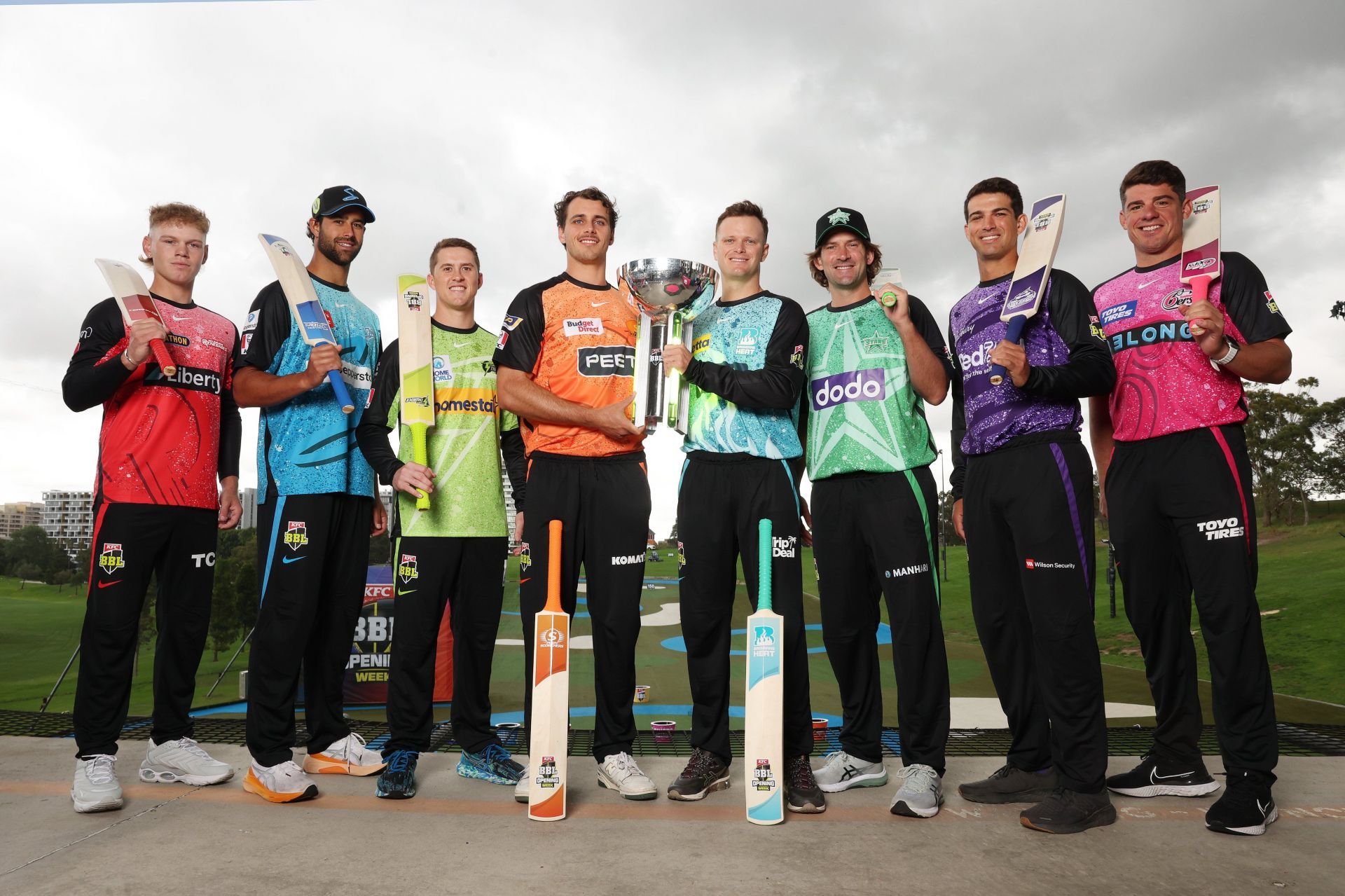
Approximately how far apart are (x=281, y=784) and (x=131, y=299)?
1.85m

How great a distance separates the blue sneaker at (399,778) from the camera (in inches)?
112

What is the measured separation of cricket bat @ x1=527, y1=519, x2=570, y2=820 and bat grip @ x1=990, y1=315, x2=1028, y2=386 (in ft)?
5.69

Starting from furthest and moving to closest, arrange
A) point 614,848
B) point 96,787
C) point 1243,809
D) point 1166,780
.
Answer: point 1166,780, point 96,787, point 1243,809, point 614,848

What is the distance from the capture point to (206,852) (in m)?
2.26

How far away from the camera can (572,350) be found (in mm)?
3109

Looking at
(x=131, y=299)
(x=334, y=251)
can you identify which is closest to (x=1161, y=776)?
(x=334, y=251)

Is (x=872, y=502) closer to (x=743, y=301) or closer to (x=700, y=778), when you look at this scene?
(x=743, y=301)

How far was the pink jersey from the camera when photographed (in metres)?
2.84

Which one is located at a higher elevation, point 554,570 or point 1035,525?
point 1035,525

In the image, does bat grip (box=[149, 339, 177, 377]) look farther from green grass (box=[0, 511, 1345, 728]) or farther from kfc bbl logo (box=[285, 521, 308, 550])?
green grass (box=[0, 511, 1345, 728])

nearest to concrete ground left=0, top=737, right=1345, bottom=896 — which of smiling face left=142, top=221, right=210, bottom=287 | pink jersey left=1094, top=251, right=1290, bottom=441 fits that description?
pink jersey left=1094, top=251, right=1290, bottom=441

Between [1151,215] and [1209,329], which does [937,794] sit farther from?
[1151,215]

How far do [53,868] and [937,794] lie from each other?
8.47 ft

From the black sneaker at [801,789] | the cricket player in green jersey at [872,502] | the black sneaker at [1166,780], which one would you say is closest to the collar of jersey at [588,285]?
the cricket player in green jersey at [872,502]
